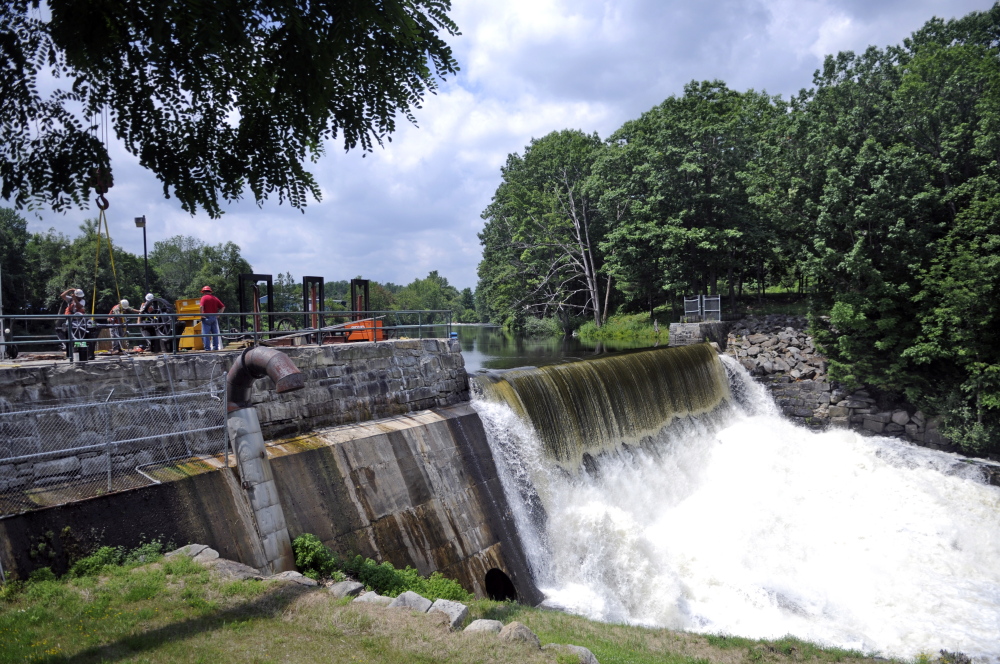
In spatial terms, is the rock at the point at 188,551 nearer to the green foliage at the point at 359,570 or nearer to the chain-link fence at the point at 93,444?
the chain-link fence at the point at 93,444

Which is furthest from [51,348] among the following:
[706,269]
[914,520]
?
[706,269]

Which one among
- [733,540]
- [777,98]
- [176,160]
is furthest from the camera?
[777,98]

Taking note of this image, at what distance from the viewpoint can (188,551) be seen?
6617 millimetres

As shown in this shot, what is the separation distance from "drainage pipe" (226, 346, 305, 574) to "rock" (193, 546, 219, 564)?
91 cm

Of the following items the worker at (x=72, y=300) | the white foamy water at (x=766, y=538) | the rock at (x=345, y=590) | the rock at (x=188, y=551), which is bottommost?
the white foamy water at (x=766, y=538)

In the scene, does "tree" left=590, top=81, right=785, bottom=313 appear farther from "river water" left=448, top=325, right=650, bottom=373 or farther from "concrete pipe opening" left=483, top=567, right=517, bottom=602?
"concrete pipe opening" left=483, top=567, right=517, bottom=602

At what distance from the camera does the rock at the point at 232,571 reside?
6086 mm

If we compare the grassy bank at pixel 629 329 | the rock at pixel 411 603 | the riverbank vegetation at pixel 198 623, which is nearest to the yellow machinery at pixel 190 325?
the riverbank vegetation at pixel 198 623

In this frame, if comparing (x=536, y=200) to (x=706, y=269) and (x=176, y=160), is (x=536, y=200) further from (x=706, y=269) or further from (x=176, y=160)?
(x=176, y=160)

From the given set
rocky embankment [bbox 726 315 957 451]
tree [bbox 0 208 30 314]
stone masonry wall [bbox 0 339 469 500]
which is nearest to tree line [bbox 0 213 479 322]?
tree [bbox 0 208 30 314]

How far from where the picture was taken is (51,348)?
19.4 m

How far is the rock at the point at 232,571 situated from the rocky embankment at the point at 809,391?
18.9m

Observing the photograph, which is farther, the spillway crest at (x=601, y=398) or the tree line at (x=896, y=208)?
the tree line at (x=896, y=208)

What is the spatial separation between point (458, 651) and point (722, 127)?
27.2 metres
